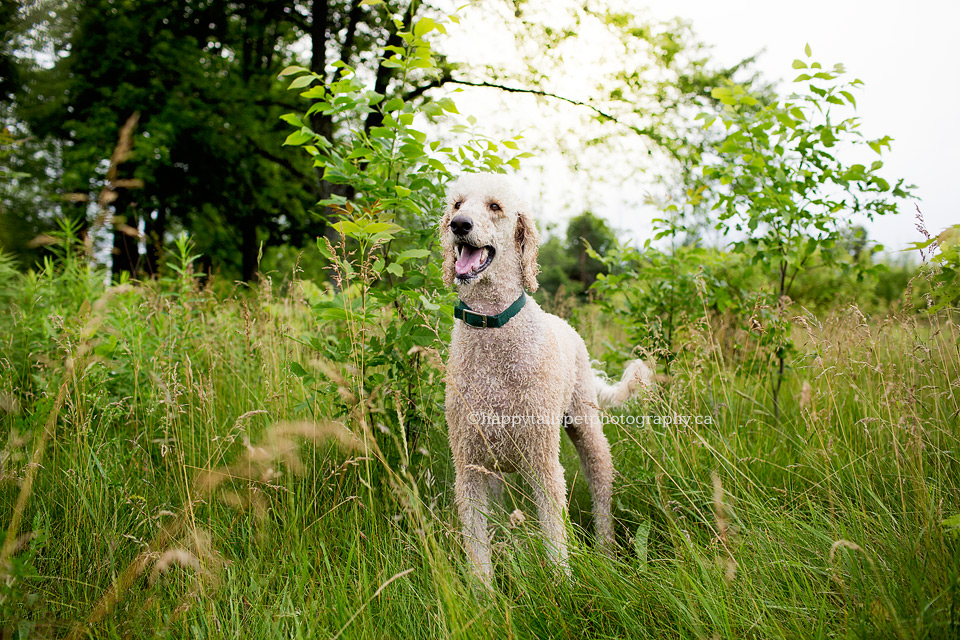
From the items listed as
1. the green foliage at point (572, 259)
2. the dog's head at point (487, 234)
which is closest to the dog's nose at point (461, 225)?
the dog's head at point (487, 234)

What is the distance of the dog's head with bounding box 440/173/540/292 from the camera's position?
7.23ft

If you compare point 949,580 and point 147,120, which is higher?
point 147,120

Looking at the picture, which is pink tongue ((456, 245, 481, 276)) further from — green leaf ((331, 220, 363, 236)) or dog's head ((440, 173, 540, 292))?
green leaf ((331, 220, 363, 236))

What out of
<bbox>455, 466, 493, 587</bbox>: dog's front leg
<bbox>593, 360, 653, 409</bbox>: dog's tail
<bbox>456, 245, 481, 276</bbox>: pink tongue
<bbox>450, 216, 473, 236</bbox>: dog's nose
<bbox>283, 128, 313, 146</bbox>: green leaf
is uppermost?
<bbox>283, 128, 313, 146</bbox>: green leaf

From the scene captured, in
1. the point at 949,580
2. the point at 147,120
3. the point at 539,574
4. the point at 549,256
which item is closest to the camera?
the point at 949,580

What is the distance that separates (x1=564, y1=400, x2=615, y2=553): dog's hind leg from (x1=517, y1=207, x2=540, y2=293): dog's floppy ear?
801mm

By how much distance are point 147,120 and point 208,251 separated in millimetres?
5635

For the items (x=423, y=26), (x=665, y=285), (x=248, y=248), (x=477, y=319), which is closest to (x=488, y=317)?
(x=477, y=319)

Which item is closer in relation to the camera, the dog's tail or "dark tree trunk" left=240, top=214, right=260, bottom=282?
the dog's tail

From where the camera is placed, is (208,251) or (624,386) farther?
(208,251)

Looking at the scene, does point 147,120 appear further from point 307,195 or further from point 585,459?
point 585,459

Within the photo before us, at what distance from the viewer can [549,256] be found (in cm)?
2347

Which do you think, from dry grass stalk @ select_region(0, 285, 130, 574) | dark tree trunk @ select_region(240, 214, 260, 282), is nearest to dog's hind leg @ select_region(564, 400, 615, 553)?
dry grass stalk @ select_region(0, 285, 130, 574)

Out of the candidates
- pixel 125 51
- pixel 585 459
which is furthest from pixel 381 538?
pixel 125 51
